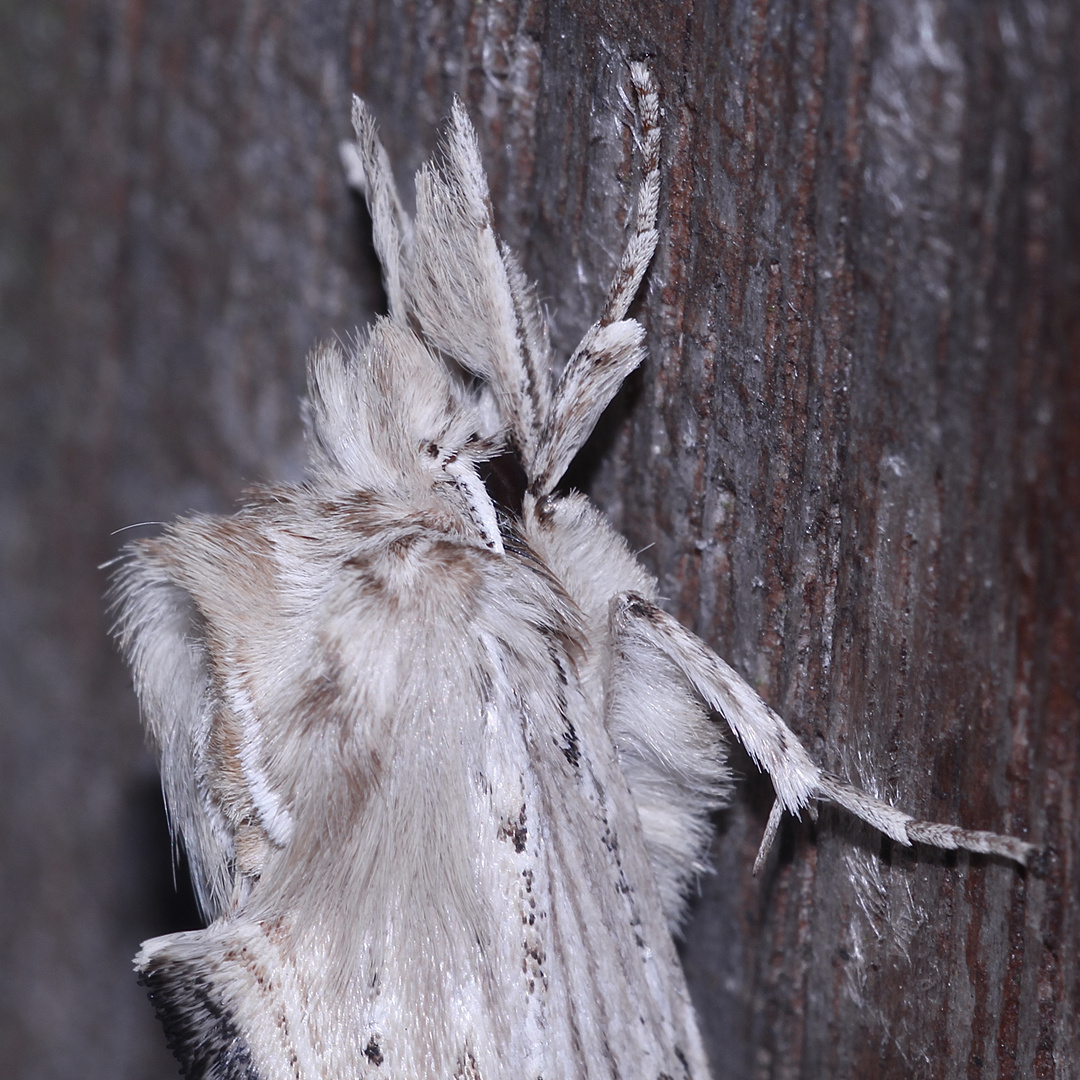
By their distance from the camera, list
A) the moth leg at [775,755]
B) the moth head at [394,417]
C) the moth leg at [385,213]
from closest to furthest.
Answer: the moth leg at [775,755]
the moth head at [394,417]
the moth leg at [385,213]

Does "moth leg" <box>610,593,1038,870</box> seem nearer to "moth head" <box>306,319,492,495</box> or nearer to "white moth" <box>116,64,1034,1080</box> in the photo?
"white moth" <box>116,64,1034,1080</box>

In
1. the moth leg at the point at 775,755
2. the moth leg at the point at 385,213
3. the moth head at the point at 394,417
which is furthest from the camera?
the moth leg at the point at 385,213

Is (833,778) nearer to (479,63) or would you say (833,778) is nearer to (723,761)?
(723,761)

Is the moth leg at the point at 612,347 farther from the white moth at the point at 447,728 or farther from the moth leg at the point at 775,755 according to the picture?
the moth leg at the point at 775,755

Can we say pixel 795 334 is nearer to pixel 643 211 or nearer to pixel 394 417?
pixel 643 211

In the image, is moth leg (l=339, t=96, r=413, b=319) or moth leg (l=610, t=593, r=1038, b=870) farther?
moth leg (l=339, t=96, r=413, b=319)

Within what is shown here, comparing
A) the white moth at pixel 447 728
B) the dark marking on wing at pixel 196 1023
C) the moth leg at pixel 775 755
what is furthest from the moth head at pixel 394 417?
the dark marking on wing at pixel 196 1023

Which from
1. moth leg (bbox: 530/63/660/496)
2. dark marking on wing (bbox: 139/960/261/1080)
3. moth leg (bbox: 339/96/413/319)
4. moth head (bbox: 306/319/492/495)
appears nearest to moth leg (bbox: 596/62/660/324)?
moth leg (bbox: 530/63/660/496)

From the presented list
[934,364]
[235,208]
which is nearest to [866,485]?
[934,364]
